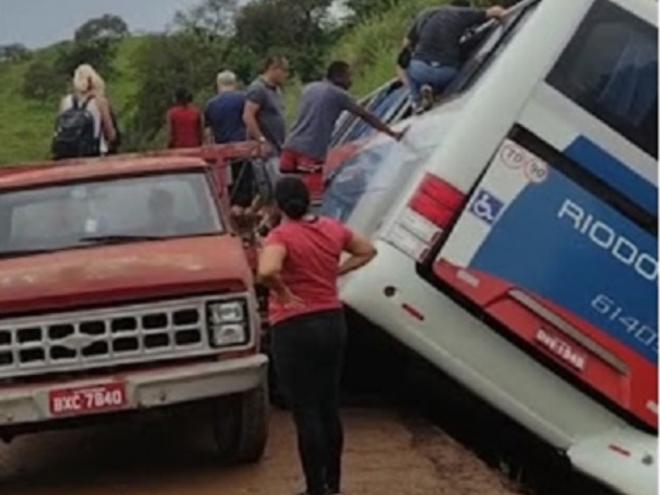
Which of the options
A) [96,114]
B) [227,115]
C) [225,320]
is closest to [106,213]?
[225,320]

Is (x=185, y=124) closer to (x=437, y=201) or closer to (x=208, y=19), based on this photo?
(x=437, y=201)

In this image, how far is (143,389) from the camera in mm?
8477

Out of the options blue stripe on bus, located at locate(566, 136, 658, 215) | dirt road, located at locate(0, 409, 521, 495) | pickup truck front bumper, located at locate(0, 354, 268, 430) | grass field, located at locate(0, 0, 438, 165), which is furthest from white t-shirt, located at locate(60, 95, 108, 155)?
grass field, located at locate(0, 0, 438, 165)

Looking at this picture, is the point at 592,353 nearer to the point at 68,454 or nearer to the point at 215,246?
the point at 215,246

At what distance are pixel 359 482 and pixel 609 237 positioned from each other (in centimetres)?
186

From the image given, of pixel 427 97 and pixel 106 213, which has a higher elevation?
pixel 427 97

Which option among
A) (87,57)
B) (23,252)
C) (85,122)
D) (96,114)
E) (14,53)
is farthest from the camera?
(14,53)

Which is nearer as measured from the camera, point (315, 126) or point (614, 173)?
point (614, 173)

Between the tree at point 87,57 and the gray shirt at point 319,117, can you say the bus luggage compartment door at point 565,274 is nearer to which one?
the gray shirt at point 319,117

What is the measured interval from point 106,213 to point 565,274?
297 centimetres

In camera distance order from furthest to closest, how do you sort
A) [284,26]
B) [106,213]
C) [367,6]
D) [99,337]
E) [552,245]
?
[284,26] < [367,6] < [106,213] < [99,337] < [552,245]

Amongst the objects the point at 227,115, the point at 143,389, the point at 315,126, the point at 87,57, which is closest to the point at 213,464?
the point at 143,389

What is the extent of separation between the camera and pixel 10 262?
918 cm

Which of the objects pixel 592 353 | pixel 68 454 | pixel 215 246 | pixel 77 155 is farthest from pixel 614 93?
pixel 77 155
